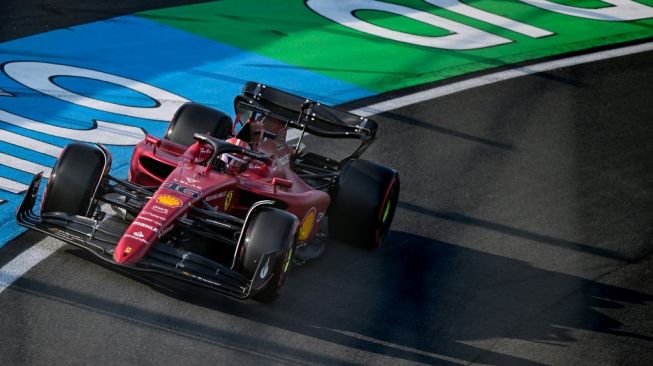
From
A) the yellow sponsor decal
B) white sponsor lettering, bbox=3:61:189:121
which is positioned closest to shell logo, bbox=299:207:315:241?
the yellow sponsor decal

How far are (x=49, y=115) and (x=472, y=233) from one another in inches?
185

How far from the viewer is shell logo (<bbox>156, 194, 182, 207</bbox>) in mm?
8297

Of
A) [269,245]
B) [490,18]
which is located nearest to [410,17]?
[490,18]

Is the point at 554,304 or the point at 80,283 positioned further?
the point at 554,304

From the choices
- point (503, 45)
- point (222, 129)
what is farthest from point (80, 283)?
point (503, 45)

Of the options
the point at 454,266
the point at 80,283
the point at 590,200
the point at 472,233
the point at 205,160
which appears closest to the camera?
the point at 80,283

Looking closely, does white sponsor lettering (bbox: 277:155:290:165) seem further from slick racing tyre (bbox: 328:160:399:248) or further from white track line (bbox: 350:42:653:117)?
white track line (bbox: 350:42:653:117)

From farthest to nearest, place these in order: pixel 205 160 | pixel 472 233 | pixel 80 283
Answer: pixel 472 233
pixel 205 160
pixel 80 283

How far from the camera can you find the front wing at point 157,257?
7859 mm

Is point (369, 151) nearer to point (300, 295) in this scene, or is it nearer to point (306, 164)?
point (306, 164)

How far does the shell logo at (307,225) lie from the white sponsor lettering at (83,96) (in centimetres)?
342

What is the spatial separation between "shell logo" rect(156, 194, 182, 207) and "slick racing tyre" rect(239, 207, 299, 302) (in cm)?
59

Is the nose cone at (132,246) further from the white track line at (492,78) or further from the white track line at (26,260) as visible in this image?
the white track line at (492,78)

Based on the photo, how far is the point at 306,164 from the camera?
10328 mm
